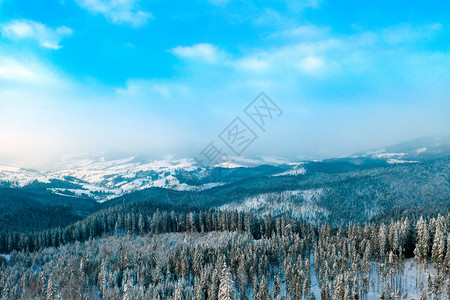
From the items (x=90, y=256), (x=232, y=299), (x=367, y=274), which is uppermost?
(x=232, y=299)

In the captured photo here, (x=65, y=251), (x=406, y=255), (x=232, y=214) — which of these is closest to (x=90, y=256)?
(x=65, y=251)

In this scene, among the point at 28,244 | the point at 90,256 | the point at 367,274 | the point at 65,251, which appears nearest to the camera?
the point at 367,274

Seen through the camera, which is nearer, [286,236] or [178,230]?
[286,236]

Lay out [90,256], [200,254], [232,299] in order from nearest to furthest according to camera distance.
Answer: [232,299], [200,254], [90,256]

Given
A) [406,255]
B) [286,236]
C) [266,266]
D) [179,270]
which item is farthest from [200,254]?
[406,255]

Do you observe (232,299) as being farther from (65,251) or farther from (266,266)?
(65,251)

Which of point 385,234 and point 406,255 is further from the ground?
point 385,234
